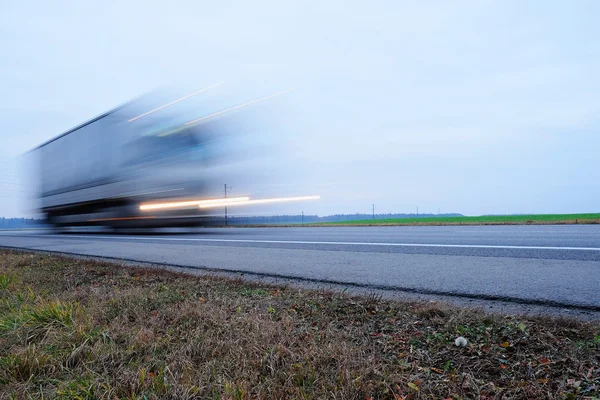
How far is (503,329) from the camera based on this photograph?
2135 mm

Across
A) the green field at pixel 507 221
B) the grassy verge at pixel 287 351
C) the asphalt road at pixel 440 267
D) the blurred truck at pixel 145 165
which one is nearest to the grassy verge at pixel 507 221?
the green field at pixel 507 221

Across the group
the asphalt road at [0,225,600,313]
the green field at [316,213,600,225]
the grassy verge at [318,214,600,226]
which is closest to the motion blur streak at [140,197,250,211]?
the asphalt road at [0,225,600,313]

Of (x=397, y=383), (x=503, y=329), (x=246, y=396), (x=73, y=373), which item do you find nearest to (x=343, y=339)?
(x=397, y=383)

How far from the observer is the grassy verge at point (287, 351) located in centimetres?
161

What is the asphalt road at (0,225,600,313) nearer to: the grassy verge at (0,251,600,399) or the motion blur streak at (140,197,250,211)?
the grassy verge at (0,251,600,399)

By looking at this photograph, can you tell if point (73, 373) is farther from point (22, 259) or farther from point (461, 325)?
point (22, 259)

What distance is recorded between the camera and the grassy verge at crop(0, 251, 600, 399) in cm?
161

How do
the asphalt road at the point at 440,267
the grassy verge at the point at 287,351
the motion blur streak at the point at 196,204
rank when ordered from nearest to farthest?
the grassy verge at the point at 287,351 → the asphalt road at the point at 440,267 → the motion blur streak at the point at 196,204

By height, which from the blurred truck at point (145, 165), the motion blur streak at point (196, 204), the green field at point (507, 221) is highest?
the blurred truck at point (145, 165)

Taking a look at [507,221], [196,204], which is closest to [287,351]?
[196,204]

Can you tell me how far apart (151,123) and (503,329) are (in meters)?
12.6

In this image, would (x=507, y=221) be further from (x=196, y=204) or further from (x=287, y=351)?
(x=287, y=351)

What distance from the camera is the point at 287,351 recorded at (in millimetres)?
1944

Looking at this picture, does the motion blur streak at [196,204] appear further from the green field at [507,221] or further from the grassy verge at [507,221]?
the green field at [507,221]
